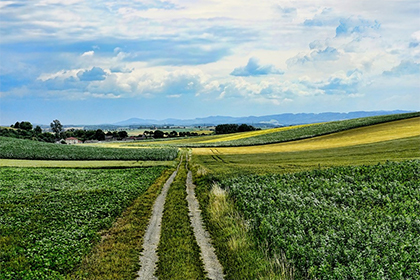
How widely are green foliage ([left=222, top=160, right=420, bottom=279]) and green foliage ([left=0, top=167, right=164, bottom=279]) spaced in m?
7.87

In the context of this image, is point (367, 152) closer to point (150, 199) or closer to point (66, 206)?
point (150, 199)

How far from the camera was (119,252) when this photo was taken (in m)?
13.8

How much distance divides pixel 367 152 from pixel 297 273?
1741 inches

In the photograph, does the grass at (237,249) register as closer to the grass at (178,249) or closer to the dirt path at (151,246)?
the grass at (178,249)

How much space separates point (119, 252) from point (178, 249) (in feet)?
8.13

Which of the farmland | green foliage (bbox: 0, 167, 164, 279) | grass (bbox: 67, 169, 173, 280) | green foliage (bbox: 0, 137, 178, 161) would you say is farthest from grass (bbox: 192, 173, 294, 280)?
green foliage (bbox: 0, 137, 178, 161)

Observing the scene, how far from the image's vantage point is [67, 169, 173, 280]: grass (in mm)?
11969

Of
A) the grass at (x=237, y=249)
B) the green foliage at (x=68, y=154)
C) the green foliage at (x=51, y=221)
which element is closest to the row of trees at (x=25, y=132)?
the green foliage at (x=68, y=154)

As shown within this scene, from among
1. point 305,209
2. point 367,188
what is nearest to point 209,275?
point 305,209

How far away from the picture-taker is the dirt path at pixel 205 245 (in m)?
12.2

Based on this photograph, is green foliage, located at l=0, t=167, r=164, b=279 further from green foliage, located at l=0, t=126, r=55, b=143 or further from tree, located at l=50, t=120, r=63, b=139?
tree, located at l=50, t=120, r=63, b=139

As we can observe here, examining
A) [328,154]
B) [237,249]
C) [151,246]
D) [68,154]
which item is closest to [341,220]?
[237,249]

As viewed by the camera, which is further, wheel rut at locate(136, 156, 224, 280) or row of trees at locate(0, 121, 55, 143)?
row of trees at locate(0, 121, 55, 143)

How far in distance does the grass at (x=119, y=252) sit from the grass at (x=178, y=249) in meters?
1.04
